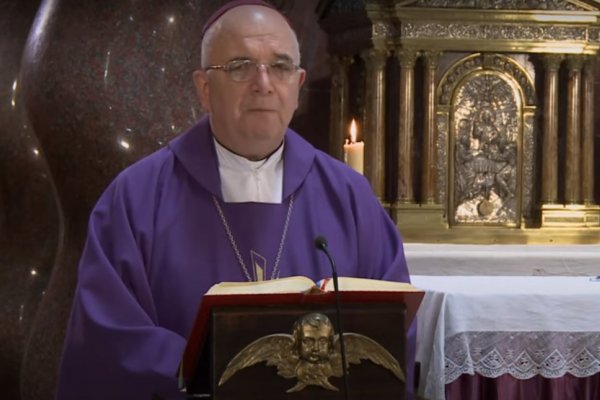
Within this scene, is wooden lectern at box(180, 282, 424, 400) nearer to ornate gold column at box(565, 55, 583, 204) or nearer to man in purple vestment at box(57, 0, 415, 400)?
man in purple vestment at box(57, 0, 415, 400)

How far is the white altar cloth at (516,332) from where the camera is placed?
3.68 m

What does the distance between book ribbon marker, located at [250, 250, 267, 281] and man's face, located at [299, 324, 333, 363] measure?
0.70 metres

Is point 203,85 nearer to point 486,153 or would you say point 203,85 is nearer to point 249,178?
point 249,178

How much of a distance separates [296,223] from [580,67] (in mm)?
6381

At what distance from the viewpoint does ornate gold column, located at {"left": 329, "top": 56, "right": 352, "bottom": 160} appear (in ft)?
29.1

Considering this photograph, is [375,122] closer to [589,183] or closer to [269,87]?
[589,183]

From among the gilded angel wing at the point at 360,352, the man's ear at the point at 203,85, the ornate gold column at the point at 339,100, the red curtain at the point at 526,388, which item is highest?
the ornate gold column at the point at 339,100

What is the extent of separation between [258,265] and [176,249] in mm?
218

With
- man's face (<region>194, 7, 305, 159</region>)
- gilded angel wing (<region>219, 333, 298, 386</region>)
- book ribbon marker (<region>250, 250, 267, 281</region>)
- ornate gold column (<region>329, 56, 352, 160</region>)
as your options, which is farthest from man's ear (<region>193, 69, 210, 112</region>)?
ornate gold column (<region>329, 56, 352, 160</region>)

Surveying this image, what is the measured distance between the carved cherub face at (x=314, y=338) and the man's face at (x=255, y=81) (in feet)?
2.29

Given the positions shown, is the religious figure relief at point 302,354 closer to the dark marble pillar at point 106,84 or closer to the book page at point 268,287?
the book page at point 268,287

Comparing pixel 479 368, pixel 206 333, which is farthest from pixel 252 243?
pixel 479 368

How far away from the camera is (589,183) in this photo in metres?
8.80

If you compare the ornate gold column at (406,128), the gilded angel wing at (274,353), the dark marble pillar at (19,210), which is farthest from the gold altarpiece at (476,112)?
the gilded angel wing at (274,353)
